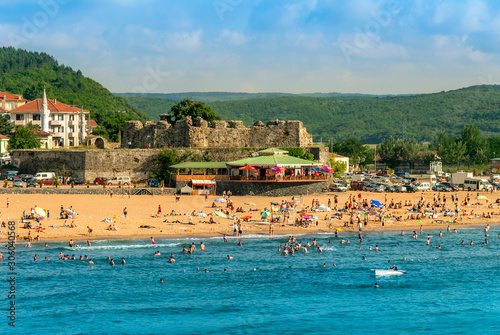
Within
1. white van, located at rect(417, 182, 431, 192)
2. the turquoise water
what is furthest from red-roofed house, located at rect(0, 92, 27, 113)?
the turquoise water

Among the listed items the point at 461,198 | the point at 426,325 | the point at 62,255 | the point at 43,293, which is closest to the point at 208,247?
the point at 62,255

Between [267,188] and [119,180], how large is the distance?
1503cm

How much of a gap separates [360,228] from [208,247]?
42.2ft

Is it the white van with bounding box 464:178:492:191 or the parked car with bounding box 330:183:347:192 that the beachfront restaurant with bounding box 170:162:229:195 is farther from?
the white van with bounding box 464:178:492:191

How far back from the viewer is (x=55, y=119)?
9512cm

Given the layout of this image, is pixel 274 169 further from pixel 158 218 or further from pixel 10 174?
pixel 10 174

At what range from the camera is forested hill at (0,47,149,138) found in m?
148

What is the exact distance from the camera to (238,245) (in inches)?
1699

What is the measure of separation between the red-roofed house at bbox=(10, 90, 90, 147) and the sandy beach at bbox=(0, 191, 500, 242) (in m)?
39.8

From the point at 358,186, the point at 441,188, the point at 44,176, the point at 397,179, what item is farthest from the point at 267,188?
the point at 397,179

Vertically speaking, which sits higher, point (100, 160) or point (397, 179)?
point (100, 160)

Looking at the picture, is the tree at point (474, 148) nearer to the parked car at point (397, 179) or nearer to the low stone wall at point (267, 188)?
the parked car at point (397, 179)

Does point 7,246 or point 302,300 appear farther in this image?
point 7,246

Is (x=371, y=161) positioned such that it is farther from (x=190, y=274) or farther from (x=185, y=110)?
(x=190, y=274)
